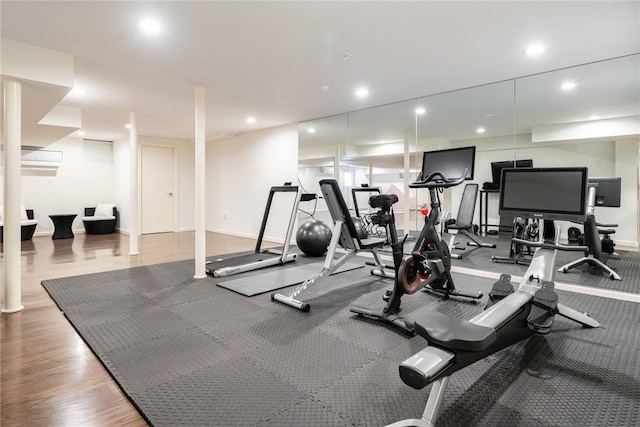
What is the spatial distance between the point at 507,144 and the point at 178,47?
4.08m

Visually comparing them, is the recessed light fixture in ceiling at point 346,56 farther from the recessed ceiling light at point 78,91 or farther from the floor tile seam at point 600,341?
the recessed ceiling light at point 78,91

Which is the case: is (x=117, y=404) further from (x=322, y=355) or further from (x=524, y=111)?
(x=524, y=111)

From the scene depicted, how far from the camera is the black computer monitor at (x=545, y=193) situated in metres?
2.34

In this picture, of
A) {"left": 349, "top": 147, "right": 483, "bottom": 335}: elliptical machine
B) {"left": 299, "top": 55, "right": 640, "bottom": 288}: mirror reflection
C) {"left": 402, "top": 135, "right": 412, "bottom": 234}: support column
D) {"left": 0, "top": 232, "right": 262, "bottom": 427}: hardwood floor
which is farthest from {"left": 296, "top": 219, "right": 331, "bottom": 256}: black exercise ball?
{"left": 0, "top": 232, "right": 262, "bottom": 427}: hardwood floor

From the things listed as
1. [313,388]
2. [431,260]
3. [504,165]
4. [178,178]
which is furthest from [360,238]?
[178,178]

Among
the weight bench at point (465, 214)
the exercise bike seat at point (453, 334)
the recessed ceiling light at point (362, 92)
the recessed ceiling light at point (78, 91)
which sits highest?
the recessed ceiling light at point (362, 92)

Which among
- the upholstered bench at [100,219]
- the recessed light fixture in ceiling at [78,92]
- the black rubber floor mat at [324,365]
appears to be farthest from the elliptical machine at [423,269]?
the upholstered bench at [100,219]

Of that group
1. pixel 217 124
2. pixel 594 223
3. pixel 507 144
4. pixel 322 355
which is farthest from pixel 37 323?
pixel 594 223

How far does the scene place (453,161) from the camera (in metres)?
4.41

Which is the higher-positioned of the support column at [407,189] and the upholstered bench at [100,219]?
the support column at [407,189]

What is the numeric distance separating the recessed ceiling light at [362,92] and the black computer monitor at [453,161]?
126 cm

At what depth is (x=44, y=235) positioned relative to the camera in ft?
26.2

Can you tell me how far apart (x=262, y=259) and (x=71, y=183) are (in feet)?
22.0

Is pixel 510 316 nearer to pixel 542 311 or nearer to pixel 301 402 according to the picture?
pixel 542 311
